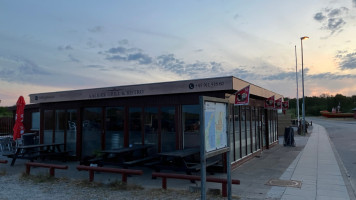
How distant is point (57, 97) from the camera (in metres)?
12.4

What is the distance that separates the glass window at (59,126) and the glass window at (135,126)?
11.4 feet

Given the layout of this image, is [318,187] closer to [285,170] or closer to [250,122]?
[285,170]

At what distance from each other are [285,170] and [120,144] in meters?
5.85

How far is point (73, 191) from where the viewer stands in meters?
7.03

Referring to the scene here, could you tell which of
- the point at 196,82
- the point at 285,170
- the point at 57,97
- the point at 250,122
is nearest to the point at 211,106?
the point at 196,82

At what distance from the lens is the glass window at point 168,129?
9836 mm

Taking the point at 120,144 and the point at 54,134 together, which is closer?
the point at 120,144

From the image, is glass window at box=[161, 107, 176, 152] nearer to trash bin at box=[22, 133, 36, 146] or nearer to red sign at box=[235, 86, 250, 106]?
red sign at box=[235, 86, 250, 106]

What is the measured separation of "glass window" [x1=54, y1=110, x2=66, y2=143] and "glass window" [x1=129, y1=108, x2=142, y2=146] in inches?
137

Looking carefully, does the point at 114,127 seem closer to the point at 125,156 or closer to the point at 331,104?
the point at 125,156

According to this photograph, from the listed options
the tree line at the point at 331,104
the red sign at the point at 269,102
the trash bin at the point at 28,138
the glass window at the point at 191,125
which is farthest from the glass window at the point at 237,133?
the tree line at the point at 331,104

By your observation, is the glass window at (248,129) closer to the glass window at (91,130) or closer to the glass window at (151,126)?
the glass window at (151,126)

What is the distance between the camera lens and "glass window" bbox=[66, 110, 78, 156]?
1211 cm

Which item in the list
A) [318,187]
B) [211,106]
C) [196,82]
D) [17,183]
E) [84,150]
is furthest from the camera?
[84,150]
